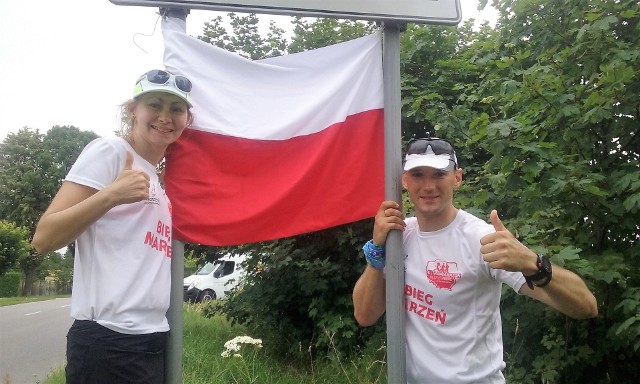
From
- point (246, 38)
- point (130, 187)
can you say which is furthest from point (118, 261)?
point (246, 38)

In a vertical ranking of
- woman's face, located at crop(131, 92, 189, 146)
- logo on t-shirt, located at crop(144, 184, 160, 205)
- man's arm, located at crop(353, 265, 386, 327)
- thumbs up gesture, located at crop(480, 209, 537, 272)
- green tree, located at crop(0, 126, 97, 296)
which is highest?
green tree, located at crop(0, 126, 97, 296)

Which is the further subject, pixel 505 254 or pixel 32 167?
pixel 32 167

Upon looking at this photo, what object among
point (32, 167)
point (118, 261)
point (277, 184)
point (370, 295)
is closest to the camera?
point (118, 261)

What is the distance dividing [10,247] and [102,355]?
112 ft

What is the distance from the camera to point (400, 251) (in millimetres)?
2178

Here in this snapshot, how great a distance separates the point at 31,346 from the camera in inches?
427

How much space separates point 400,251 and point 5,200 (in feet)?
162

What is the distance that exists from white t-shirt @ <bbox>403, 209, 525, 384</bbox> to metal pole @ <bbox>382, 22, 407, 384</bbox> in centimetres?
8

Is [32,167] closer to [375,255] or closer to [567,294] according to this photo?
[375,255]

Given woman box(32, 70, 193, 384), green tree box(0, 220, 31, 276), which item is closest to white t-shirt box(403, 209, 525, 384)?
woman box(32, 70, 193, 384)

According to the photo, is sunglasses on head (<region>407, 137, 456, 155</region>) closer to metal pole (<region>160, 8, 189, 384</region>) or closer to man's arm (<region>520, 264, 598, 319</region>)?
man's arm (<region>520, 264, 598, 319</region>)

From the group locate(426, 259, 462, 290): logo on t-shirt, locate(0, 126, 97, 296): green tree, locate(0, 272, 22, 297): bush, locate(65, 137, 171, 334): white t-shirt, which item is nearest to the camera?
locate(65, 137, 171, 334): white t-shirt

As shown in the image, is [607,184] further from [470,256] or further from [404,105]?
[404,105]

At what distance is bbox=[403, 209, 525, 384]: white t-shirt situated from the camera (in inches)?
81.3
